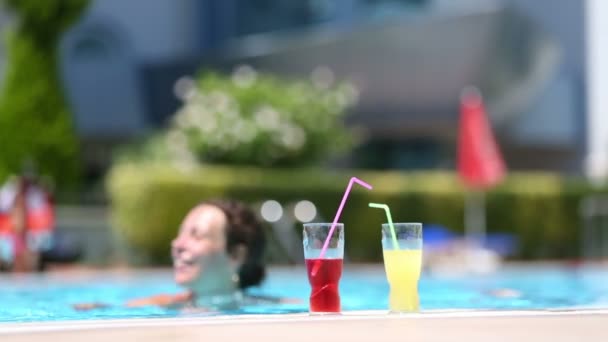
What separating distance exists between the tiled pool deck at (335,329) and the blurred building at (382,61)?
56.8 feet

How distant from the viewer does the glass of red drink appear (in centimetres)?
387

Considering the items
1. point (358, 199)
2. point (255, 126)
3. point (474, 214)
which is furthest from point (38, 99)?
point (474, 214)

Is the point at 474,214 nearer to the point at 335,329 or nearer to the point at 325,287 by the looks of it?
the point at 325,287

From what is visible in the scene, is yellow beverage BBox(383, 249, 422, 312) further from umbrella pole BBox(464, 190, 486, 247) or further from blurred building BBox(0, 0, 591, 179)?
blurred building BBox(0, 0, 591, 179)

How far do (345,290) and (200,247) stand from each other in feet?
13.9

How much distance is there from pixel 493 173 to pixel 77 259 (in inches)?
252

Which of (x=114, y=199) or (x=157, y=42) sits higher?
(x=157, y=42)

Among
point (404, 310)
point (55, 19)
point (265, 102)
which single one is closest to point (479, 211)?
point (265, 102)

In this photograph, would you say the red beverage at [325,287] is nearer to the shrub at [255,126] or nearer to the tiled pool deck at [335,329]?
the tiled pool deck at [335,329]

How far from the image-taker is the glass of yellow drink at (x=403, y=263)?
385 centimetres

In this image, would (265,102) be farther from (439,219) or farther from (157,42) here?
(157,42)

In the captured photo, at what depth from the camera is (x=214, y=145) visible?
674 inches

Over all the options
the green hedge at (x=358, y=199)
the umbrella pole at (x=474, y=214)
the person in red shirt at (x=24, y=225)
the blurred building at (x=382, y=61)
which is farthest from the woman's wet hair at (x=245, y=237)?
the blurred building at (x=382, y=61)

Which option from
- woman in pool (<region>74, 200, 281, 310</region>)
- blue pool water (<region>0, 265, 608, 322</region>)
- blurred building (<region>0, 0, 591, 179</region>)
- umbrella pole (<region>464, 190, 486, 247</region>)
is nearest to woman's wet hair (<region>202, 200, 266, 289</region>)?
woman in pool (<region>74, 200, 281, 310</region>)
